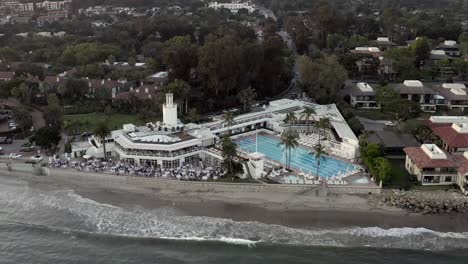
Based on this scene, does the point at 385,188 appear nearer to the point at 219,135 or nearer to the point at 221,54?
the point at 219,135

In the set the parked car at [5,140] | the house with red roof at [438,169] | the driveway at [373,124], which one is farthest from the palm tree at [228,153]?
the parked car at [5,140]

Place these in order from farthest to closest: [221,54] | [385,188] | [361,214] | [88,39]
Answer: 1. [88,39]
2. [221,54]
3. [385,188]
4. [361,214]

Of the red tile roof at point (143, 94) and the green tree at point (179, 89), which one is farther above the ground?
the green tree at point (179, 89)

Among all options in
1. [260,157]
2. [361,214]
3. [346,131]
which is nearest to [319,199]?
[361,214]

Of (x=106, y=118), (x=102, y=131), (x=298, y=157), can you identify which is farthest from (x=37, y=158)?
(x=298, y=157)

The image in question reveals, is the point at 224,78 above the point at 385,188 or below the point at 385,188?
above

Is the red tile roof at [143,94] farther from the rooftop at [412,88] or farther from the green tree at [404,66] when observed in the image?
the green tree at [404,66]
